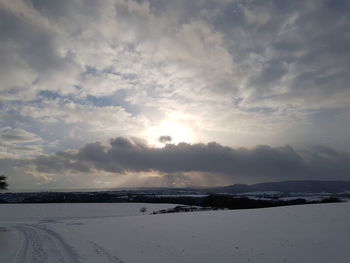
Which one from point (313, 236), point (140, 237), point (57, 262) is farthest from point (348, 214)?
point (57, 262)

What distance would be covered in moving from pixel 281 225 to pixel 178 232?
1082 centimetres

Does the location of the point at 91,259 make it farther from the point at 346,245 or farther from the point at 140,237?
the point at 346,245

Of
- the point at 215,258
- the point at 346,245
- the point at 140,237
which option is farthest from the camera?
the point at 140,237

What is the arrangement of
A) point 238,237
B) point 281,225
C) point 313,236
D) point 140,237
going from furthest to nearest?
point 281,225
point 140,237
point 238,237
point 313,236

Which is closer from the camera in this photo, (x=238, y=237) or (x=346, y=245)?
(x=346, y=245)

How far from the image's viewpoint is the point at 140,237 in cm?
2556

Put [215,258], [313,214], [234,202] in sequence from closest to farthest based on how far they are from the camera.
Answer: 1. [215,258]
2. [313,214]
3. [234,202]

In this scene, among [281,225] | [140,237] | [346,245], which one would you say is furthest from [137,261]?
[281,225]

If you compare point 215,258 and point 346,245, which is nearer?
point 215,258

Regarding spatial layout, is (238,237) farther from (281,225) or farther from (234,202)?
(234,202)

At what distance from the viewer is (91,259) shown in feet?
54.0

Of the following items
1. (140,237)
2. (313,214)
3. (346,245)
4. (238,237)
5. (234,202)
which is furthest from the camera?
(234,202)

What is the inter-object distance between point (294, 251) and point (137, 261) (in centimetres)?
1062

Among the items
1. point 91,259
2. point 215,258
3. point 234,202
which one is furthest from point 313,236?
point 234,202
